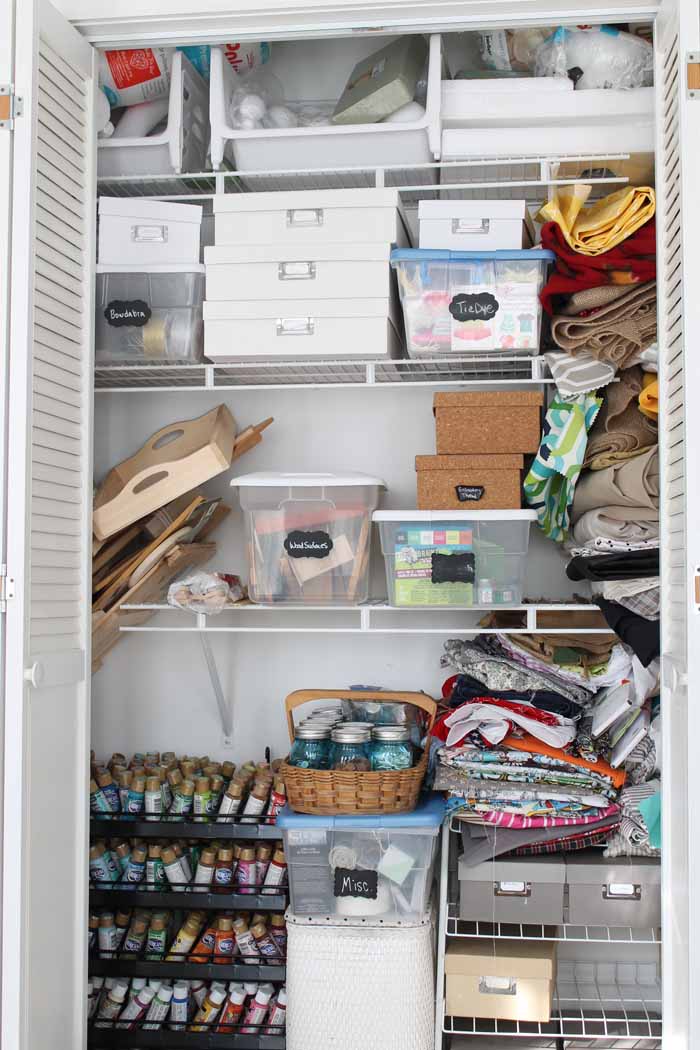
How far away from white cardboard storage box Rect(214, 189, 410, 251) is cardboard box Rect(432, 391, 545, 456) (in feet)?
1.29

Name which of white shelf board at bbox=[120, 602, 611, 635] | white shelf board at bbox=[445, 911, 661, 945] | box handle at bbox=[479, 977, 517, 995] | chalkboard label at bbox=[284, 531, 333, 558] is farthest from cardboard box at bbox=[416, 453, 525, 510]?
box handle at bbox=[479, 977, 517, 995]

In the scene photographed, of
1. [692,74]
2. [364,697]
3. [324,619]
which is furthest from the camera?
[324,619]

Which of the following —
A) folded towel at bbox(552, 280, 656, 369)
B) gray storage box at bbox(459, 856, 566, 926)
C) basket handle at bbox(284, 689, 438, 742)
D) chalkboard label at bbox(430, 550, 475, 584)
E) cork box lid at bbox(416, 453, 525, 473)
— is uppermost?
folded towel at bbox(552, 280, 656, 369)

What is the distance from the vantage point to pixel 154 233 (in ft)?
8.23

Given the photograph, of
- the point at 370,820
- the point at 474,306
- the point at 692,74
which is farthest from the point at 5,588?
the point at 692,74

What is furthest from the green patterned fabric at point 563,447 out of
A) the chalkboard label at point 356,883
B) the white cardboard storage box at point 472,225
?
the chalkboard label at point 356,883

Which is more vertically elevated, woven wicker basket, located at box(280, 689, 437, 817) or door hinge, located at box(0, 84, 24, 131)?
door hinge, located at box(0, 84, 24, 131)

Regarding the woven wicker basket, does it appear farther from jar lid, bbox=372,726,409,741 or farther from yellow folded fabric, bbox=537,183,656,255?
yellow folded fabric, bbox=537,183,656,255

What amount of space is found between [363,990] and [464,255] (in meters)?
1.62

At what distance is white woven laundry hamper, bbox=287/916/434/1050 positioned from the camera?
90.7 inches

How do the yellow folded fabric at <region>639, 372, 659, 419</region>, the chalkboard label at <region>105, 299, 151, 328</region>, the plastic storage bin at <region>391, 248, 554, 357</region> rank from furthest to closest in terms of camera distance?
the chalkboard label at <region>105, 299, 151, 328</region> < the plastic storage bin at <region>391, 248, 554, 357</region> < the yellow folded fabric at <region>639, 372, 659, 419</region>

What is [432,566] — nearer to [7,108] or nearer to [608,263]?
[608,263]

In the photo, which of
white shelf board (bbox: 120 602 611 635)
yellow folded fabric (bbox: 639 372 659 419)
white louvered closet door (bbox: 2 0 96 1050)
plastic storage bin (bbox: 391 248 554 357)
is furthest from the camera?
white shelf board (bbox: 120 602 611 635)

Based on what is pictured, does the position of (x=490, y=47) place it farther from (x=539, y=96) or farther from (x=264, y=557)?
(x=264, y=557)
